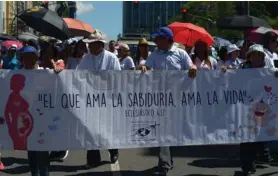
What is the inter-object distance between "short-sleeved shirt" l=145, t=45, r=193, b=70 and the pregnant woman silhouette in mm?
1772

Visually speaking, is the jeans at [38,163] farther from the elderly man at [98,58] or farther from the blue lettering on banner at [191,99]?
the blue lettering on banner at [191,99]

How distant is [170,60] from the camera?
7.07m

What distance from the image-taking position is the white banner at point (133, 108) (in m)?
6.25

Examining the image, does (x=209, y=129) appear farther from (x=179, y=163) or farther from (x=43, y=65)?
(x=43, y=65)

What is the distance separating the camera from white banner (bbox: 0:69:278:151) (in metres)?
6.25

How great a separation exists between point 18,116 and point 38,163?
58 centimetres

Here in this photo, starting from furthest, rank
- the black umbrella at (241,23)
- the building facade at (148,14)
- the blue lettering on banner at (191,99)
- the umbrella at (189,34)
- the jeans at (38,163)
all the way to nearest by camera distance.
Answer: the building facade at (148,14), the black umbrella at (241,23), the umbrella at (189,34), the blue lettering on banner at (191,99), the jeans at (38,163)

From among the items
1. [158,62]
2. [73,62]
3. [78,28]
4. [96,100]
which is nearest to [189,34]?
[78,28]

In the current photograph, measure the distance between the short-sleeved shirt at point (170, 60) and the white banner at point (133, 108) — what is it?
36cm

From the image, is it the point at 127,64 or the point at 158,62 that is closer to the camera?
the point at 158,62

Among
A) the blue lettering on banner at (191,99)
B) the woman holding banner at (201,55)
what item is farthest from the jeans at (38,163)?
the woman holding banner at (201,55)

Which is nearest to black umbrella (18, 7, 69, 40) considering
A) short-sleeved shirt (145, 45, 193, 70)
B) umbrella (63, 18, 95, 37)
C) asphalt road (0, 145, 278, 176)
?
umbrella (63, 18, 95, 37)

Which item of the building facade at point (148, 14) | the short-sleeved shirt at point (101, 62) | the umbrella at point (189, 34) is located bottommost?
the short-sleeved shirt at point (101, 62)

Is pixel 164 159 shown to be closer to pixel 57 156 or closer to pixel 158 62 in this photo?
pixel 158 62
